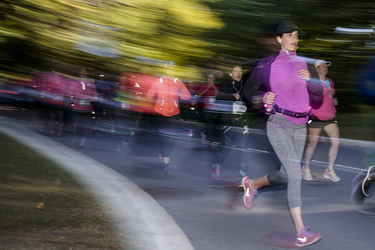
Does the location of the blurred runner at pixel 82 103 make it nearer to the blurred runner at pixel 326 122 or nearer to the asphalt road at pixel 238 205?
the asphalt road at pixel 238 205

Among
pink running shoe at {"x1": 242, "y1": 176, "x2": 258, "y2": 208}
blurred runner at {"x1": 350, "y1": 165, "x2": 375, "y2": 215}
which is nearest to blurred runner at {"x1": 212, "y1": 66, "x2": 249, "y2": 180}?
pink running shoe at {"x1": 242, "y1": 176, "x2": 258, "y2": 208}

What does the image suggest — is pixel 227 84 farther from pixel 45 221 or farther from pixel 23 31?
pixel 23 31

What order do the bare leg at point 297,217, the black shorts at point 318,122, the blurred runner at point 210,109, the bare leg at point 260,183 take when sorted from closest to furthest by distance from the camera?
the bare leg at point 297,217, the bare leg at point 260,183, the black shorts at point 318,122, the blurred runner at point 210,109

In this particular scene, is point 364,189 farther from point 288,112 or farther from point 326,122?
point 326,122

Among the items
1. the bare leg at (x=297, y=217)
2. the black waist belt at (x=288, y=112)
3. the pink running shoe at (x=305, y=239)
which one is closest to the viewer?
the pink running shoe at (x=305, y=239)

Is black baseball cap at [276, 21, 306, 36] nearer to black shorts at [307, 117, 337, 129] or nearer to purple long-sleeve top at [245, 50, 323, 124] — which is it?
purple long-sleeve top at [245, 50, 323, 124]

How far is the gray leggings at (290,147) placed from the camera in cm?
426

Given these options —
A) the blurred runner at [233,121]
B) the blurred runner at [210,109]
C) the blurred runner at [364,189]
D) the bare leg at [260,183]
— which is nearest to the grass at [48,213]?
the bare leg at [260,183]

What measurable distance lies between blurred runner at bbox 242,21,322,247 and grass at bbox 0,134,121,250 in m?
1.59

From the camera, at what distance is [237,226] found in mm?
4727

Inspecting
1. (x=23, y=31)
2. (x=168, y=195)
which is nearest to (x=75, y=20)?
(x=23, y=31)

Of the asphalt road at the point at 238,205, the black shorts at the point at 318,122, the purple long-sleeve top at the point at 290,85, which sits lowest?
the asphalt road at the point at 238,205

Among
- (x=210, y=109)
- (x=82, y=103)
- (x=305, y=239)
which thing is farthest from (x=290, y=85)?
(x=82, y=103)

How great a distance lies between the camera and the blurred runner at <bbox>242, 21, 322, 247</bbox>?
426 cm
